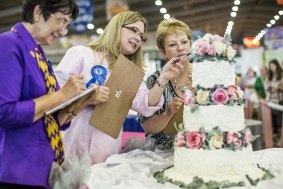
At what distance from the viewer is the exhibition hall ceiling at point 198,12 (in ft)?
60.3

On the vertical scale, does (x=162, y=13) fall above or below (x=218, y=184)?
above

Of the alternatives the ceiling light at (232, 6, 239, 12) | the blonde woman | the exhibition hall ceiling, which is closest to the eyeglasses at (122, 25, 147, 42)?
the blonde woman

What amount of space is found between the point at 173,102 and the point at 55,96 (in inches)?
46.7

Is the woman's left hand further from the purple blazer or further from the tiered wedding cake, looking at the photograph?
the purple blazer

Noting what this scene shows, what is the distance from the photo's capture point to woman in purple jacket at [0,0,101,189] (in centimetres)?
150

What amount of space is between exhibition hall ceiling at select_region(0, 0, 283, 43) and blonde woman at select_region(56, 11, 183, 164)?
15033 millimetres

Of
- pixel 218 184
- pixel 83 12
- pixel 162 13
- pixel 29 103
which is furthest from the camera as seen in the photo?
pixel 162 13

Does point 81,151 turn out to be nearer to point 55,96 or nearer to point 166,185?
point 166,185

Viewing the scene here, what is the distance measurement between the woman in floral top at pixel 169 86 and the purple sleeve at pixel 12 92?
126 centimetres

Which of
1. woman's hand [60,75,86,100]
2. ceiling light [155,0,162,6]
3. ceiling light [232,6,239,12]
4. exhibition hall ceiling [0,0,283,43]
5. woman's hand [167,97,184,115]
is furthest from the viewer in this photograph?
ceiling light [232,6,239,12]

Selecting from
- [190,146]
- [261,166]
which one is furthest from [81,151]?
[261,166]

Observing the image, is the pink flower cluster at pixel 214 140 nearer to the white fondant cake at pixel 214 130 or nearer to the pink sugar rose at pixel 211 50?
the white fondant cake at pixel 214 130

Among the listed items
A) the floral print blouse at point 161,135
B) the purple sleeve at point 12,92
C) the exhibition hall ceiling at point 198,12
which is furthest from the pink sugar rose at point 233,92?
the exhibition hall ceiling at point 198,12

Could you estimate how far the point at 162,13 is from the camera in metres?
21.1
